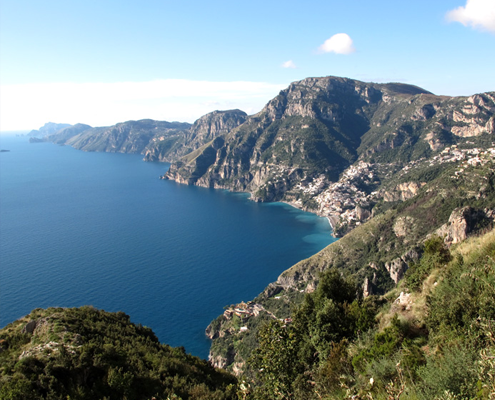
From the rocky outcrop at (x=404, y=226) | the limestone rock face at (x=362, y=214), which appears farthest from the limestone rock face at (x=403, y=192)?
the rocky outcrop at (x=404, y=226)

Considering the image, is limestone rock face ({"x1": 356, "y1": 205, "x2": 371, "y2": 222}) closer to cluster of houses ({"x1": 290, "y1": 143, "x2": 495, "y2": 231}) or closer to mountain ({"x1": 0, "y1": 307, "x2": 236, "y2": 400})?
cluster of houses ({"x1": 290, "y1": 143, "x2": 495, "y2": 231})

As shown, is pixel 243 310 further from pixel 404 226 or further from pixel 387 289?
pixel 404 226

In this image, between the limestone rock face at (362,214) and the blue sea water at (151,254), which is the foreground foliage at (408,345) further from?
the limestone rock face at (362,214)

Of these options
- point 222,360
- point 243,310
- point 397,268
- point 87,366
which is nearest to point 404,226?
point 397,268

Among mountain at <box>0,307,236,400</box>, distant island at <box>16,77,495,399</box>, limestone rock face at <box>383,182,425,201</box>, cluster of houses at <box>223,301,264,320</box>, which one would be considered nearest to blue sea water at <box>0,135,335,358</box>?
cluster of houses at <box>223,301,264,320</box>

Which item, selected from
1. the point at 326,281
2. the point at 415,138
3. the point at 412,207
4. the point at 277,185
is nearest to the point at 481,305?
the point at 326,281
